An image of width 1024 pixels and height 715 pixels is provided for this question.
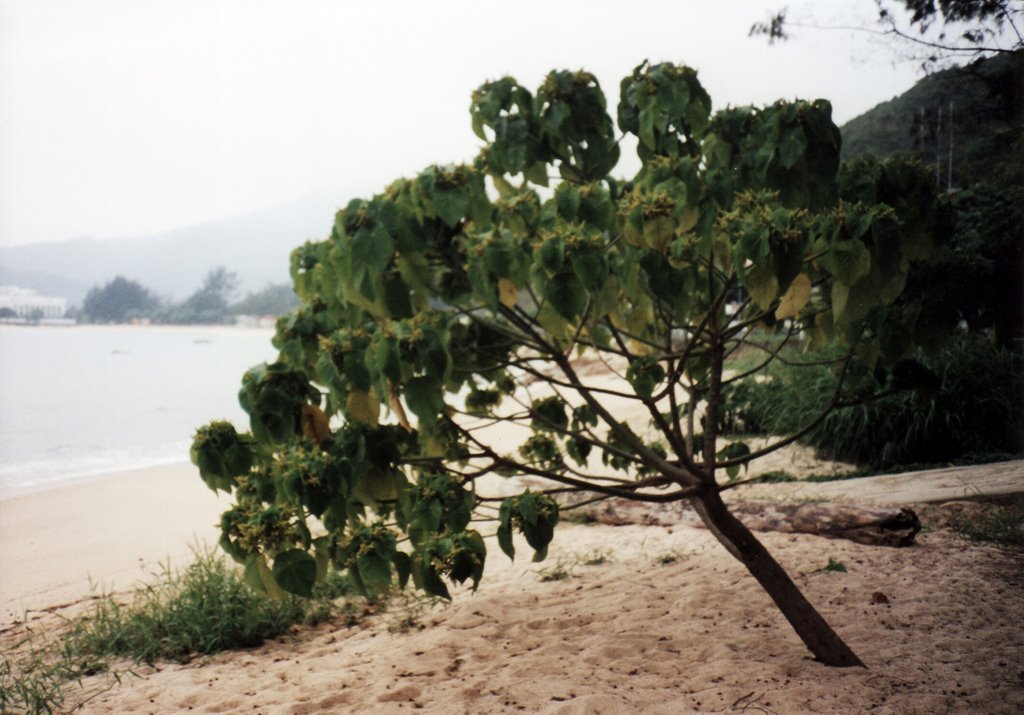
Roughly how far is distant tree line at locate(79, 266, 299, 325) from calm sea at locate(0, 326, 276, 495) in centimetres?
101

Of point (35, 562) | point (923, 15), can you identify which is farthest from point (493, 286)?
point (35, 562)

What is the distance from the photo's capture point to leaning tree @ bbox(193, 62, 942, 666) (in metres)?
1.83

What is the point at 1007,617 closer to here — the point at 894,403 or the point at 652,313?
the point at 652,313

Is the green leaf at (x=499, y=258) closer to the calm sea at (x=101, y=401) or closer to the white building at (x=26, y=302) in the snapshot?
the calm sea at (x=101, y=401)

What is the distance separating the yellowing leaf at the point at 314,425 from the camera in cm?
201

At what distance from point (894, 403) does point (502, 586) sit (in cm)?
314

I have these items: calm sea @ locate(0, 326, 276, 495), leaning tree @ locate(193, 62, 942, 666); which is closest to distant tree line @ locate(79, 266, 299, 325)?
calm sea @ locate(0, 326, 276, 495)

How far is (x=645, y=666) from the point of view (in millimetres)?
2504

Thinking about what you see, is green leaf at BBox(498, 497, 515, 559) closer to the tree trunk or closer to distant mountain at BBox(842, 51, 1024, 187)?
the tree trunk

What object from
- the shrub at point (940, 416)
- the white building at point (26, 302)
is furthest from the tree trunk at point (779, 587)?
the white building at point (26, 302)

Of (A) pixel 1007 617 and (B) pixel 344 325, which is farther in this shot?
(A) pixel 1007 617

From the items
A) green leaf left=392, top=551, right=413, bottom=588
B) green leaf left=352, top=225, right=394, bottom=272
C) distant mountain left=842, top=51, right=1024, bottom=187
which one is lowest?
green leaf left=392, top=551, right=413, bottom=588

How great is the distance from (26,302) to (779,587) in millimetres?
4853

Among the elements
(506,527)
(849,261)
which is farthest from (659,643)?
(849,261)
